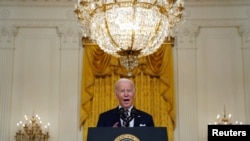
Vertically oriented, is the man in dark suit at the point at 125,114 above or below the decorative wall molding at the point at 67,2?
below

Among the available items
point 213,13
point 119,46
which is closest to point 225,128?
point 119,46

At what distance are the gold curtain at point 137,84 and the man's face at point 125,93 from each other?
7.67 metres

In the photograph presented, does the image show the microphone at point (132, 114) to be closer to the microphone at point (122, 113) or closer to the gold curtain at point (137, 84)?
the microphone at point (122, 113)

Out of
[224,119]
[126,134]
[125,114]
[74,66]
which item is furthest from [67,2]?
[126,134]

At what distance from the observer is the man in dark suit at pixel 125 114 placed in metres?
3.97

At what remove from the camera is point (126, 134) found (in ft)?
10.6

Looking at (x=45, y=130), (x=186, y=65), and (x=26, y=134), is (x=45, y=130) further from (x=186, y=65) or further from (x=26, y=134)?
(x=186, y=65)

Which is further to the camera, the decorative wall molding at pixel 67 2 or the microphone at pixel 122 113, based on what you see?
the decorative wall molding at pixel 67 2

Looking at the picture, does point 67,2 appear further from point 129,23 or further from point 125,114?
point 125,114

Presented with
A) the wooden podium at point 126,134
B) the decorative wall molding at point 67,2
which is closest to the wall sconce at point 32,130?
the decorative wall molding at point 67,2

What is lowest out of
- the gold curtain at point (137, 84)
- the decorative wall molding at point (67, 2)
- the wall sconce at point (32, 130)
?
the wall sconce at point (32, 130)

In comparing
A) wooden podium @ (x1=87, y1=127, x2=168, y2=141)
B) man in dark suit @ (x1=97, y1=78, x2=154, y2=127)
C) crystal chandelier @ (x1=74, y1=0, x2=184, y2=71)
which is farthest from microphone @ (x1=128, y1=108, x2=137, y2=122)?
crystal chandelier @ (x1=74, y1=0, x2=184, y2=71)

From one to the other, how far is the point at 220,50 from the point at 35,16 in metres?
5.22

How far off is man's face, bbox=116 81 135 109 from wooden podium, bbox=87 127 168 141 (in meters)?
0.81
